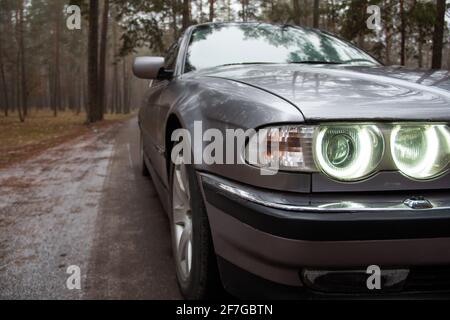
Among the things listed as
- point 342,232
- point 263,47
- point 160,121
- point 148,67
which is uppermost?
point 263,47

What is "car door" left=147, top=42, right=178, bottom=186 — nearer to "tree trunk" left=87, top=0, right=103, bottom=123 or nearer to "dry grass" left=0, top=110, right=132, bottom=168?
"dry grass" left=0, top=110, right=132, bottom=168

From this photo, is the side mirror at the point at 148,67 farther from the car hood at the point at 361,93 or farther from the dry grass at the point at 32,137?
the dry grass at the point at 32,137

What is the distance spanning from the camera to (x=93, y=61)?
693 inches

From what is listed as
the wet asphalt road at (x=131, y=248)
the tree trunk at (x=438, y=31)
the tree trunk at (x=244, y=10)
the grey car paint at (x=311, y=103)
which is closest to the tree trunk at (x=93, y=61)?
the tree trunk at (x=244, y=10)

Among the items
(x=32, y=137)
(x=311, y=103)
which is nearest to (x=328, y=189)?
(x=311, y=103)

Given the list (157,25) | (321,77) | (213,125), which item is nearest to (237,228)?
(213,125)

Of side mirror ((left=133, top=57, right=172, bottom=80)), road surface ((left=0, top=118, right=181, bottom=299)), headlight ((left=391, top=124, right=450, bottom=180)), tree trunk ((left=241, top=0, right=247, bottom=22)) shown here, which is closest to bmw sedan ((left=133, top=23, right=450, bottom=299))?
headlight ((left=391, top=124, right=450, bottom=180))

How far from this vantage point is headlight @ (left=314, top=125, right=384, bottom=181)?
1.57 metres

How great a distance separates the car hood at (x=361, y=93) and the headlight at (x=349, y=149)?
0.05 meters

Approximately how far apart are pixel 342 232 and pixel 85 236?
239cm

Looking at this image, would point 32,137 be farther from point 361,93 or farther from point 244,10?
point 244,10

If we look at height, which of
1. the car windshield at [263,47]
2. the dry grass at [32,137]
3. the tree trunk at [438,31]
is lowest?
the dry grass at [32,137]

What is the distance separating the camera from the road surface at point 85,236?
251 centimetres
